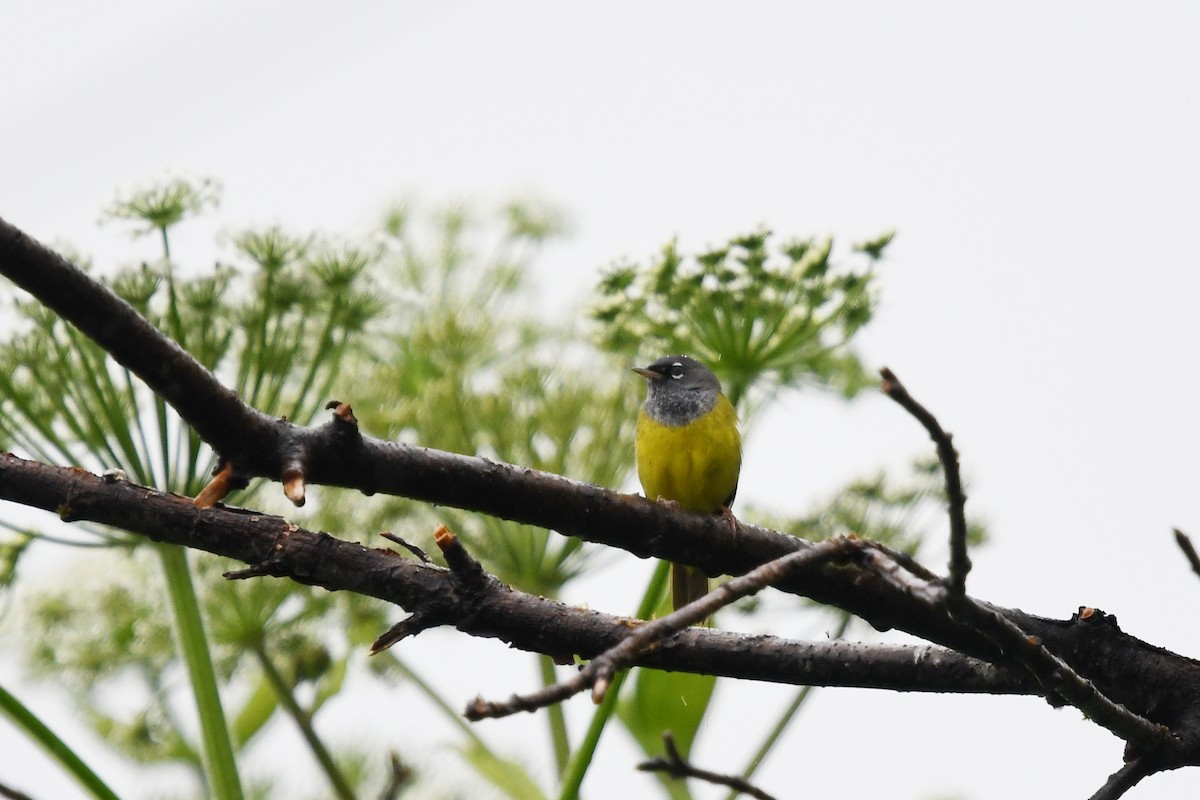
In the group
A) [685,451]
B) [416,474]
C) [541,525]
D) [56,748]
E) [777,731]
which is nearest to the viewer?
[416,474]

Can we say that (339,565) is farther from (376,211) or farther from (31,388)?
(376,211)

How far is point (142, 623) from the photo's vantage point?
211 inches

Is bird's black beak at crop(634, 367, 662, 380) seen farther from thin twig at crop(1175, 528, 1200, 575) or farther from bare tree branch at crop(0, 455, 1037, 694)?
thin twig at crop(1175, 528, 1200, 575)

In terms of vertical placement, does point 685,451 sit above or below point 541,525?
above

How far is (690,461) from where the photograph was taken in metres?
5.41

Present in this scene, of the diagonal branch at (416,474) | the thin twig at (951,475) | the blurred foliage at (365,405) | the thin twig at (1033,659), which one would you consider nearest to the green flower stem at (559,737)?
the blurred foliage at (365,405)

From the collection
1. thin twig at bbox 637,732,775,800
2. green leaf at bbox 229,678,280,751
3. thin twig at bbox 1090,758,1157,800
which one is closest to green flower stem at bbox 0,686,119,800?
thin twig at bbox 637,732,775,800

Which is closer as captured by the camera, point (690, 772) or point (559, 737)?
point (690, 772)

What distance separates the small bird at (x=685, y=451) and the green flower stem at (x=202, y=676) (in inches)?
83.6

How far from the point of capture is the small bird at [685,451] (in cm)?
543

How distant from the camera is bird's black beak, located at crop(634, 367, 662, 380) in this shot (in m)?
5.46

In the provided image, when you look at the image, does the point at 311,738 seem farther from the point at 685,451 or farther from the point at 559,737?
the point at 685,451

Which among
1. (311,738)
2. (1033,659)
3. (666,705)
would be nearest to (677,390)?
(666,705)

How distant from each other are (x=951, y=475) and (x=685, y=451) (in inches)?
148
